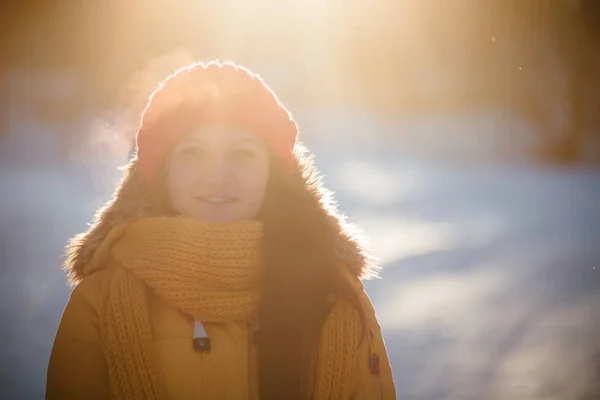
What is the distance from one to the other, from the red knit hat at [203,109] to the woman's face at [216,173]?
0.02 m

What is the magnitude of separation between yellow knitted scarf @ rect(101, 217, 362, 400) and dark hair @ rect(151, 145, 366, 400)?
30 mm

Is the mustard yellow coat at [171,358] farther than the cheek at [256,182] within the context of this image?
No

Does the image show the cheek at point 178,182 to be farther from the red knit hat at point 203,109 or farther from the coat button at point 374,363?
the coat button at point 374,363

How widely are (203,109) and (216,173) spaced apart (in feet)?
0.46

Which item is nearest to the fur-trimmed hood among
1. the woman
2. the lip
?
the woman

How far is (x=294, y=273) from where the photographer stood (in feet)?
4.64

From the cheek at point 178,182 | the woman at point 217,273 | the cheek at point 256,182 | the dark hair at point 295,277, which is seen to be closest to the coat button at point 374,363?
the woman at point 217,273

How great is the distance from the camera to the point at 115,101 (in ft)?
5.93

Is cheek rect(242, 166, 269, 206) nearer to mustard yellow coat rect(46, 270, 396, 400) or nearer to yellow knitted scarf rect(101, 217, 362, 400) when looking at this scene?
yellow knitted scarf rect(101, 217, 362, 400)

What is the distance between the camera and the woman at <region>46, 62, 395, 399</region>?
1.34 metres

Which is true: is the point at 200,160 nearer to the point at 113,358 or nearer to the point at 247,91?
the point at 247,91

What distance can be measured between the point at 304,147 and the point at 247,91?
0.67 ft

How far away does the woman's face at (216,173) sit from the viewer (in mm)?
1405

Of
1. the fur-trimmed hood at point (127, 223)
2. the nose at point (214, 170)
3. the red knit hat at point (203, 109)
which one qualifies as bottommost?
the fur-trimmed hood at point (127, 223)
